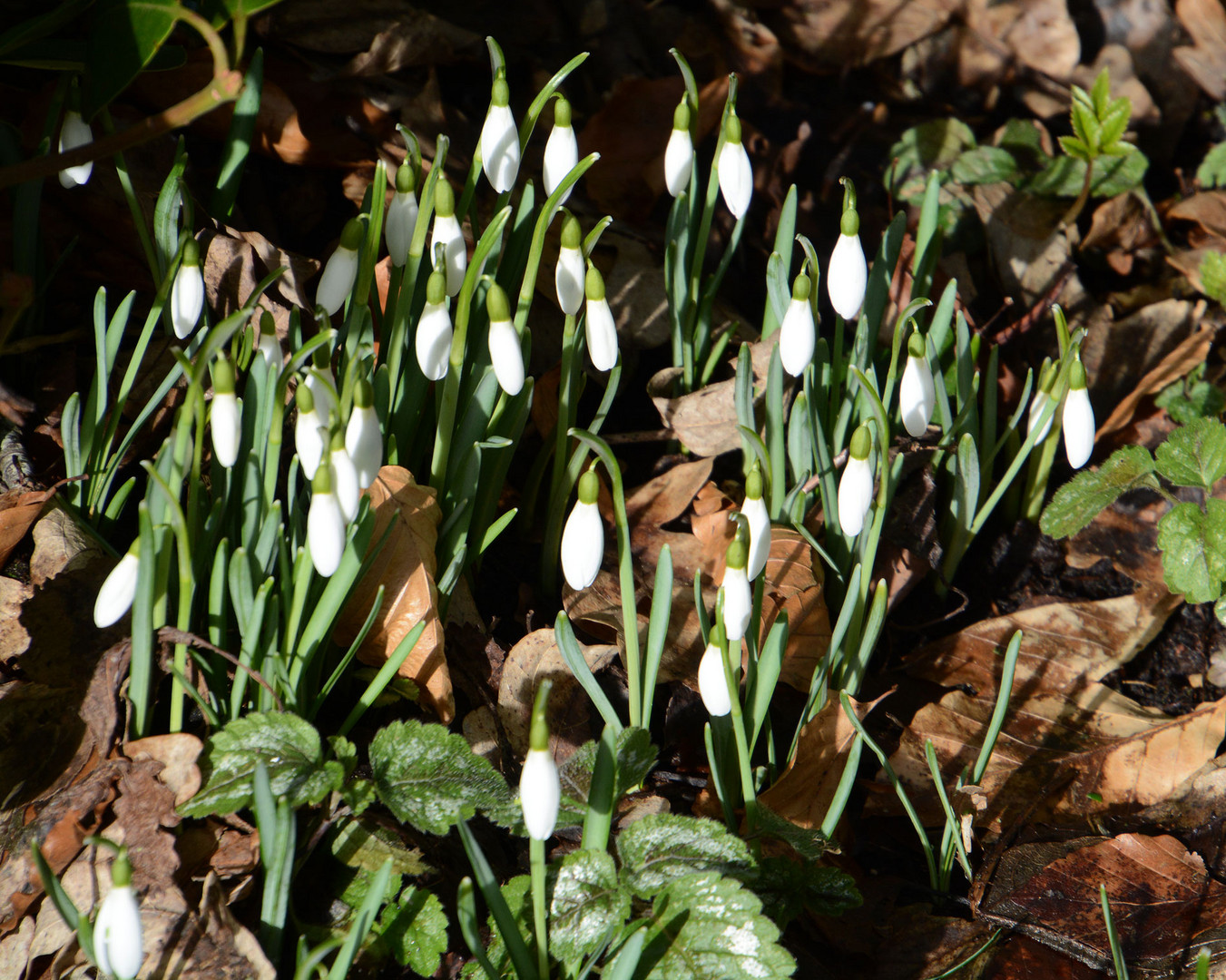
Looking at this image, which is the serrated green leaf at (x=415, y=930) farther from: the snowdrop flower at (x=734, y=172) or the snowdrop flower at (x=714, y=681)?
the snowdrop flower at (x=734, y=172)

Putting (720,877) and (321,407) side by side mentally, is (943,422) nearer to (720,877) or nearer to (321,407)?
(720,877)

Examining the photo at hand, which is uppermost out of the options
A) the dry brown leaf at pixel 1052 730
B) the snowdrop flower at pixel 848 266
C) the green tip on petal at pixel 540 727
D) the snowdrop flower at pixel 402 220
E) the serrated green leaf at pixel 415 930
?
the snowdrop flower at pixel 402 220

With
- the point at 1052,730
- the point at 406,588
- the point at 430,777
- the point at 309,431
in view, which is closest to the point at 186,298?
the point at 309,431

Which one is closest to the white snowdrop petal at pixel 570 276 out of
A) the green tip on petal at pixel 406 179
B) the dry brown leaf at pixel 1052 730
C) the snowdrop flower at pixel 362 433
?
the green tip on petal at pixel 406 179

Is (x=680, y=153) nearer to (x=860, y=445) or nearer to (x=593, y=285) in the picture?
(x=593, y=285)

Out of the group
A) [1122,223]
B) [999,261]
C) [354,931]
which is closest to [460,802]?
[354,931]

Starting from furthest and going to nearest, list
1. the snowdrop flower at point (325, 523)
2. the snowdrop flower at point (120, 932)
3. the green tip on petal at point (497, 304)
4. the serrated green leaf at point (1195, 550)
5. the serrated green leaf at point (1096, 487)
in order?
the serrated green leaf at point (1096, 487) → the serrated green leaf at point (1195, 550) → the green tip on petal at point (497, 304) → the snowdrop flower at point (325, 523) → the snowdrop flower at point (120, 932)

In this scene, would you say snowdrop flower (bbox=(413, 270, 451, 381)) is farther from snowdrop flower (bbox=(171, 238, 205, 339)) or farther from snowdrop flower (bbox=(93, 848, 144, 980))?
snowdrop flower (bbox=(93, 848, 144, 980))
